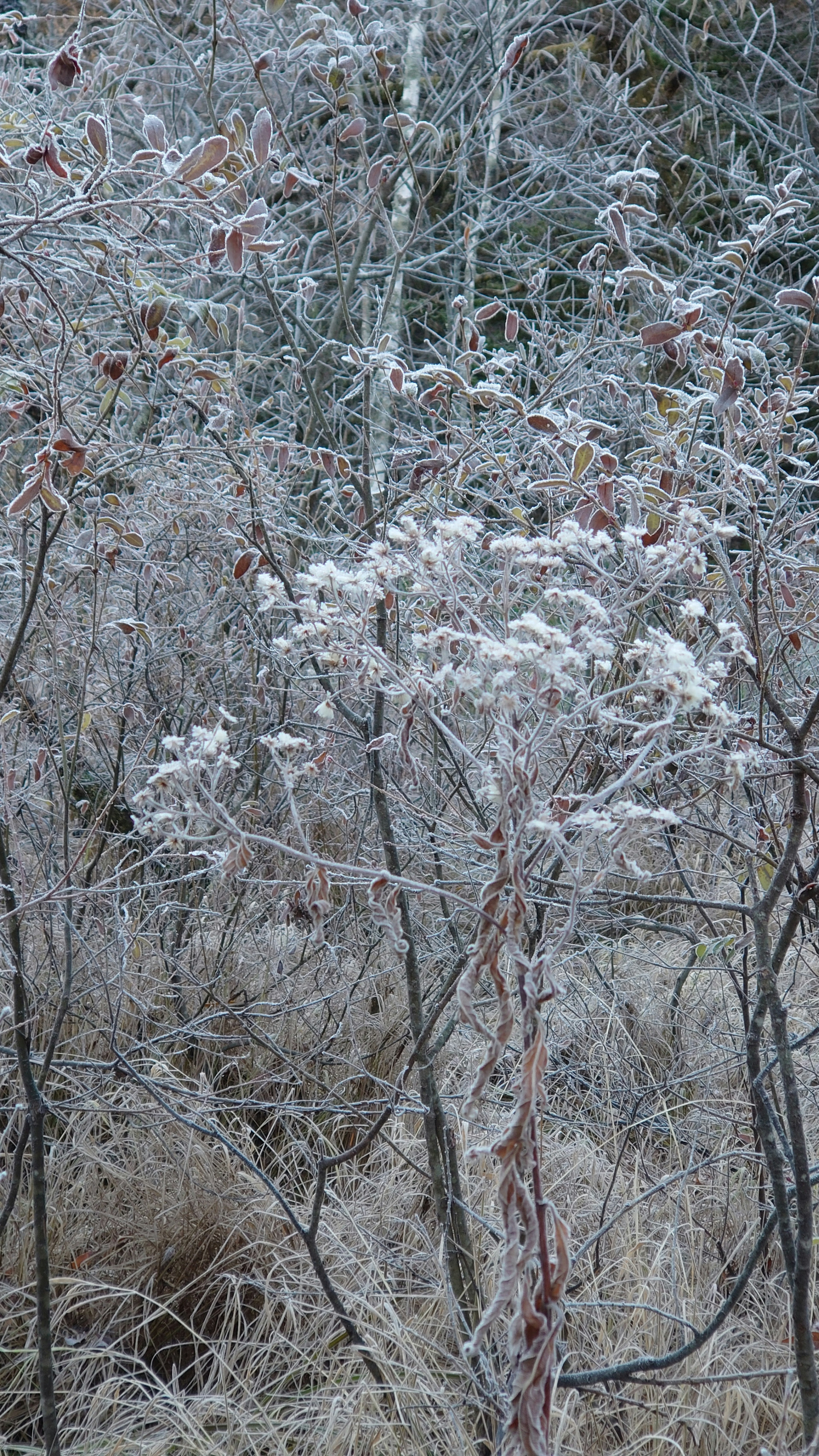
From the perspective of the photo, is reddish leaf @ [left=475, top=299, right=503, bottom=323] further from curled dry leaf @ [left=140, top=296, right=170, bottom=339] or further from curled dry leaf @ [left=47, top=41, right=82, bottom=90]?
curled dry leaf @ [left=47, top=41, right=82, bottom=90]

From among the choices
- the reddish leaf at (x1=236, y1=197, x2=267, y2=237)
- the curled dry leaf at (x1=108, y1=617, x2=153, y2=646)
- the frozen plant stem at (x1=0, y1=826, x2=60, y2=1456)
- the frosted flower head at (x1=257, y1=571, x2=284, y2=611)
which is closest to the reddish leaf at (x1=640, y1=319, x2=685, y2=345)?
the reddish leaf at (x1=236, y1=197, x2=267, y2=237)

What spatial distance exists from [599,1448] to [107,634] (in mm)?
2329

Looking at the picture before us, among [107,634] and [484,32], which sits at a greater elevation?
[484,32]

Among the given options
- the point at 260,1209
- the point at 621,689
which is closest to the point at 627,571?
the point at 621,689

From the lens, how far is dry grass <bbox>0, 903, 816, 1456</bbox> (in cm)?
189

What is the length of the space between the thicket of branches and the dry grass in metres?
0.01

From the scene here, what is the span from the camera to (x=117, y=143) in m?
5.72

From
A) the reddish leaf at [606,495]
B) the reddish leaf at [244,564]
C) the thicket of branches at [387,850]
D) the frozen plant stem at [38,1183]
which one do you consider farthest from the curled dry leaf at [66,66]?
the frozen plant stem at [38,1183]

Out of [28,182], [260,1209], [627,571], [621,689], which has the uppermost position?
[28,182]

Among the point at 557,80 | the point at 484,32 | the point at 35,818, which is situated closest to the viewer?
the point at 35,818

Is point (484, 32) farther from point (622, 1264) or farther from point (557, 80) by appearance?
point (622, 1264)

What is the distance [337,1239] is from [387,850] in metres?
0.87

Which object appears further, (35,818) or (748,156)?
(748,156)

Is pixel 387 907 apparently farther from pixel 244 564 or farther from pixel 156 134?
pixel 156 134
